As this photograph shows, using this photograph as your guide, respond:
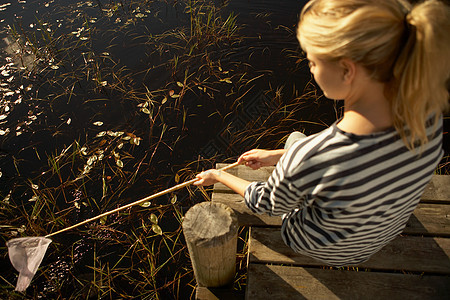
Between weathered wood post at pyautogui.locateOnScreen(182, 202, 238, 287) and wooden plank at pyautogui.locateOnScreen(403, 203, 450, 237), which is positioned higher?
weathered wood post at pyautogui.locateOnScreen(182, 202, 238, 287)

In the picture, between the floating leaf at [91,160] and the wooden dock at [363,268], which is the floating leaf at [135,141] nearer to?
the floating leaf at [91,160]

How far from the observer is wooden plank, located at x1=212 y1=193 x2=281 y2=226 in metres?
1.80

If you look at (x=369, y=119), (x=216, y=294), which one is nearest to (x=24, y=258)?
(x=216, y=294)

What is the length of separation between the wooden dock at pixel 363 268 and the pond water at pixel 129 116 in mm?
616

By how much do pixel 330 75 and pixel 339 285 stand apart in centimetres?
111

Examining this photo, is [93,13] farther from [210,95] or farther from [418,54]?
[418,54]

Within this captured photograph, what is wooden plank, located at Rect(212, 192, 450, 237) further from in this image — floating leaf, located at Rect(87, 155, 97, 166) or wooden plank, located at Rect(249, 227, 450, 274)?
floating leaf, located at Rect(87, 155, 97, 166)

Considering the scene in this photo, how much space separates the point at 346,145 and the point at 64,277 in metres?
2.30

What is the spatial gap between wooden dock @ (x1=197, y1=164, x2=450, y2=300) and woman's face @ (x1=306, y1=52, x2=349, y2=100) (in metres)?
0.99

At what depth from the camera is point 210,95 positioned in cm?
338

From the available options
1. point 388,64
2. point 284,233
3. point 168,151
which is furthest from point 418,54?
point 168,151

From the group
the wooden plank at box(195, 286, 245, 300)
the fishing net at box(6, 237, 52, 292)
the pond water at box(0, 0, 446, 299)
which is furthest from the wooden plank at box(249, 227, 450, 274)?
the fishing net at box(6, 237, 52, 292)

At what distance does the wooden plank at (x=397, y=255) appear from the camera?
1.59m

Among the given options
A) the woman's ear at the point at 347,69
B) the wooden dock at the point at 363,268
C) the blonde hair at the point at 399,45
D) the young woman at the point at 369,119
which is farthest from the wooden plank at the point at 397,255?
the woman's ear at the point at 347,69
